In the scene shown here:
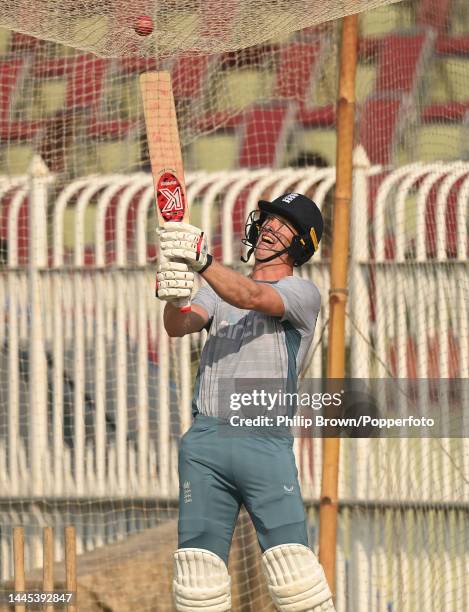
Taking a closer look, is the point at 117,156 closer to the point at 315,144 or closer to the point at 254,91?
the point at 254,91

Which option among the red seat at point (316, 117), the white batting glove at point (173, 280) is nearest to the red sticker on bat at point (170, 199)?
the white batting glove at point (173, 280)

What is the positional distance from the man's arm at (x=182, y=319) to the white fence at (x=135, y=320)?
229 cm

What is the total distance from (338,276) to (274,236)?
1.46 meters

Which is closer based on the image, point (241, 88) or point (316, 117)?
point (241, 88)

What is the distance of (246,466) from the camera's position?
3928mm

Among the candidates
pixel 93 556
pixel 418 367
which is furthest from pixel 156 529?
pixel 418 367

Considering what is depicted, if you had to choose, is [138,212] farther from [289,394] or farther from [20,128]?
[289,394]

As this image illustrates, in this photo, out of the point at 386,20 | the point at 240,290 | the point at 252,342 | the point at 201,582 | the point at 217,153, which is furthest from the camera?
the point at 217,153

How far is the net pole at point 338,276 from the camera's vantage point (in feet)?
18.0

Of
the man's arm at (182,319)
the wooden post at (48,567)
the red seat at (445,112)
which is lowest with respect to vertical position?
the wooden post at (48,567)

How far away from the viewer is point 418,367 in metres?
6.28

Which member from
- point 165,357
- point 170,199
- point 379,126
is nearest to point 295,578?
point 170,199

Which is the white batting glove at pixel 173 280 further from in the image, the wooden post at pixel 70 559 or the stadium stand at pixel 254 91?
the stadium stand at pixel 254 91

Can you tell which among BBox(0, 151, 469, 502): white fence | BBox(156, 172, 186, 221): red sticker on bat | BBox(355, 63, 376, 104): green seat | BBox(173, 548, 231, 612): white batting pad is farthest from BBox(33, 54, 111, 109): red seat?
BBox(173, 548, 231, 612): white batting pad
